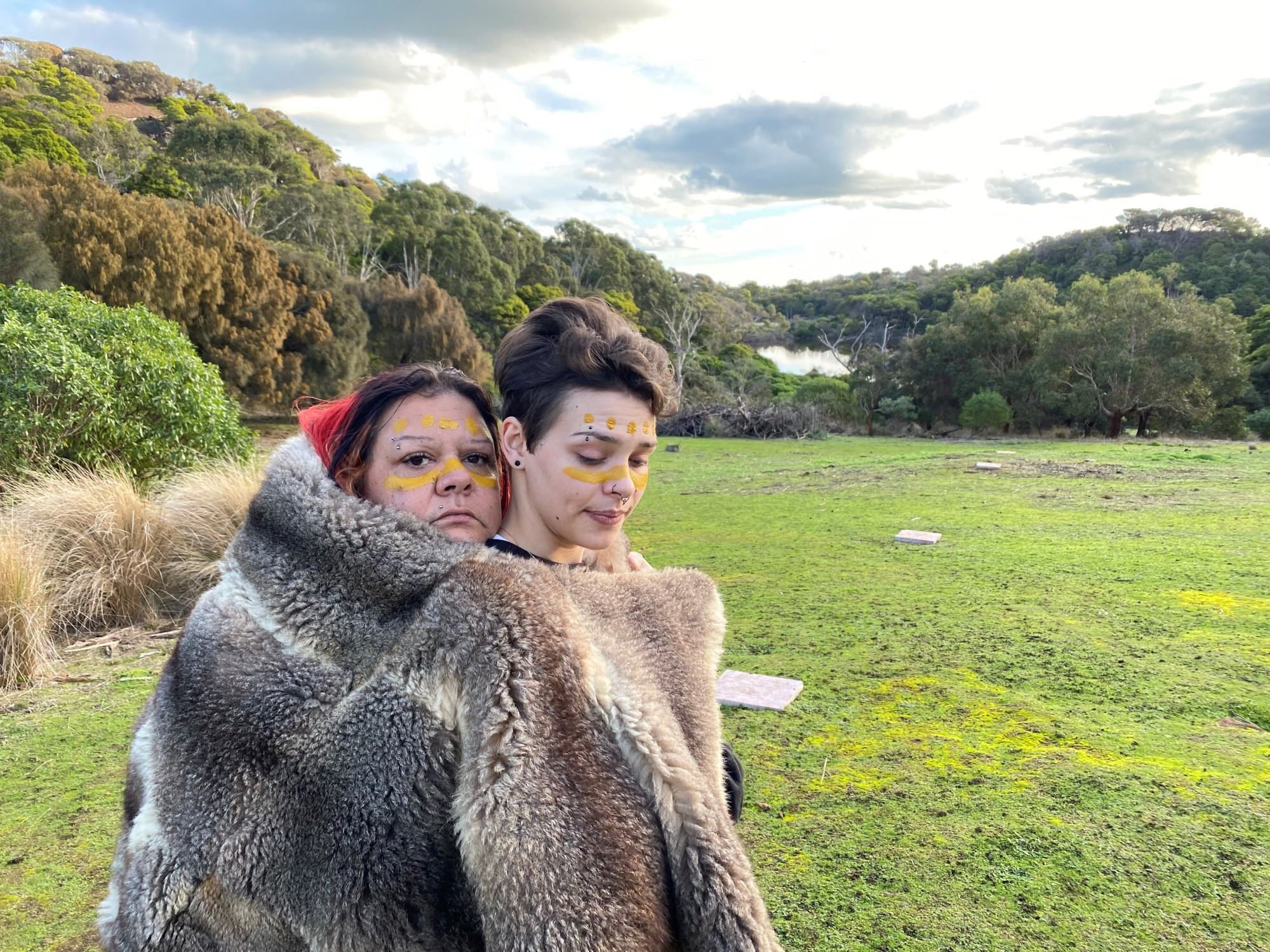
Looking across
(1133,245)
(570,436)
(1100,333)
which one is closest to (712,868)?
(570,436)

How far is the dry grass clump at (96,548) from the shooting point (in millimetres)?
5215

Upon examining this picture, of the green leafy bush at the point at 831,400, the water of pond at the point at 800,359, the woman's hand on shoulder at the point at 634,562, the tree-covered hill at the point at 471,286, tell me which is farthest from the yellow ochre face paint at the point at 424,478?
the water of pond at the point at 800,359

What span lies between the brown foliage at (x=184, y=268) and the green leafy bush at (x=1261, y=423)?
2655cm

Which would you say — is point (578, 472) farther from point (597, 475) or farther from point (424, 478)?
point (424, 478)

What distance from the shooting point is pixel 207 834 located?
3.68ft

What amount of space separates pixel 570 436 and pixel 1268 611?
5.15 metres

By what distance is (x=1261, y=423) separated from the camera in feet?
73.6

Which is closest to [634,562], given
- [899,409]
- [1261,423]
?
[899,409]

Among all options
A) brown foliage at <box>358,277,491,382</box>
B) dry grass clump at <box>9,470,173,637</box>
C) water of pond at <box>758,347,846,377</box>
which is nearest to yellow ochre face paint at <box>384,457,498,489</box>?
dry grass clump at <box>9,470,173,637</box>

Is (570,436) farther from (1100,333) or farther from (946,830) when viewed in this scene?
(1100,333)

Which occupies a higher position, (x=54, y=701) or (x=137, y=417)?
(x=137, y=417)

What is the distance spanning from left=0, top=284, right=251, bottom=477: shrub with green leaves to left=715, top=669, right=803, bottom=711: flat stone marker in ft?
18.4

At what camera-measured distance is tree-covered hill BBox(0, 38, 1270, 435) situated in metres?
18.7

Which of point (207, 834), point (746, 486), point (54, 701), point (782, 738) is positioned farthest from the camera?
point (746, 486)
